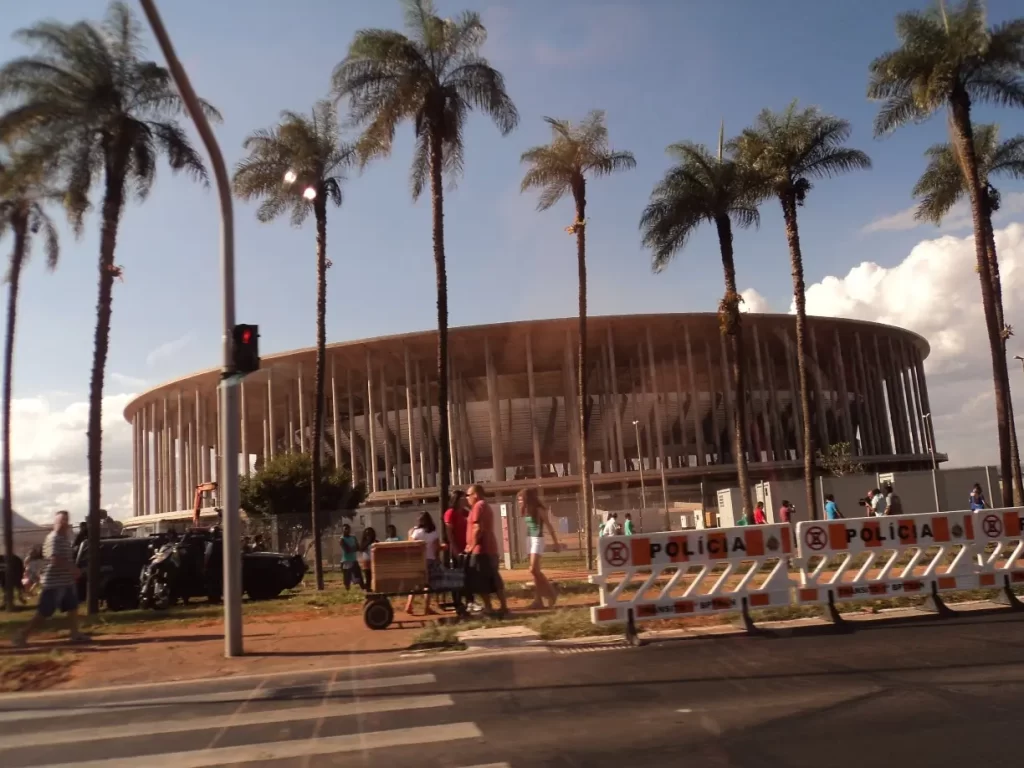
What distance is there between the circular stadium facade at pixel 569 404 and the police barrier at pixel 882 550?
3628 centimetres

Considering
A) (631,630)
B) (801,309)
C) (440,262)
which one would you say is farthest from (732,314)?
(631,630)

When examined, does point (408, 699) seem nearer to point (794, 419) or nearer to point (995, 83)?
point (995, 83)

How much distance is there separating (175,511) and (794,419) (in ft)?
141

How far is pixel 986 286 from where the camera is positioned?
23938mm

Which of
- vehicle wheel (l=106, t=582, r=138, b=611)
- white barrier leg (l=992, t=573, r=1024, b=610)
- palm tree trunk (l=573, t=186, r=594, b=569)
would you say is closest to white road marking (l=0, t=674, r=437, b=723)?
white barrier leg (l=992, t=573, r=1024, b=610)

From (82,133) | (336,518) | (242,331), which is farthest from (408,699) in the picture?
(336,518)

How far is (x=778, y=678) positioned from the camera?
7.64 metres

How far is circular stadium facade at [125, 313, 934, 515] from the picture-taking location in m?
49.9

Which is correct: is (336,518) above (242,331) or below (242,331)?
below

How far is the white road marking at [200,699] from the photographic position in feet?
25.4

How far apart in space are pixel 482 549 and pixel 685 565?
326 centimetres

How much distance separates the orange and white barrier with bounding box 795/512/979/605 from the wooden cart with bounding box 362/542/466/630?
16.3 feet

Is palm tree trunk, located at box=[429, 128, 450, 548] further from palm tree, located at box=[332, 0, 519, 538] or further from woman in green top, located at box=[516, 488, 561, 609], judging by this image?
woman in green top, located at box=[516, 488, 561, 609]

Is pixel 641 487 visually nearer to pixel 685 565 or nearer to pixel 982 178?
pixel 982 178
